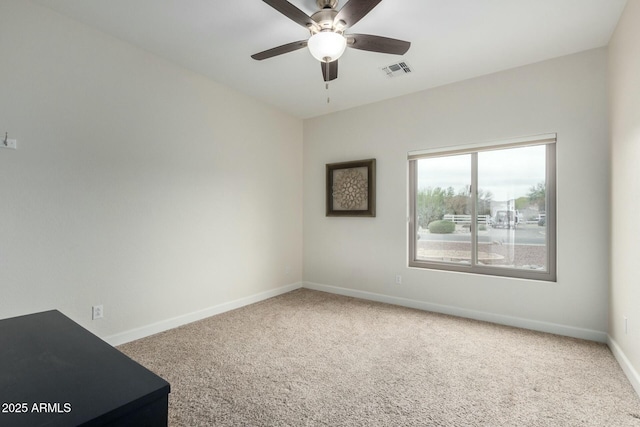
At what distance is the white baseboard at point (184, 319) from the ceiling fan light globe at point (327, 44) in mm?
2845

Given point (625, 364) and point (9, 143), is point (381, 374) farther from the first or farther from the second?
point (9, 143)

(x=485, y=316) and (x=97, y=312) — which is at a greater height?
(x=97, y=312)

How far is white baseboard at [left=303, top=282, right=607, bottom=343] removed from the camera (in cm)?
295

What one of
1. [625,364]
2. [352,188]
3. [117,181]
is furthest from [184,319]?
[625,364]

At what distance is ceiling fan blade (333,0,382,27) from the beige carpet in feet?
8.01

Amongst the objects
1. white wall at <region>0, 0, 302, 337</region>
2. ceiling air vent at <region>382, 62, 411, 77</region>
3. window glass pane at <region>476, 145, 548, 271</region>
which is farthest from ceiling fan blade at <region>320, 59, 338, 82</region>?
window glass pane at <region>476, 145, 548, 271</region>

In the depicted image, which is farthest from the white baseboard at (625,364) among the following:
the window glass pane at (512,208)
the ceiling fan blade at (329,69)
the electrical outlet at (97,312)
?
the electrical outlet at (97,312)

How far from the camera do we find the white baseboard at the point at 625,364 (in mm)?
Answer: 2094

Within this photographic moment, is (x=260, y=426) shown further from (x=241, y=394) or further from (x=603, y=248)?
(x=603, y=248)

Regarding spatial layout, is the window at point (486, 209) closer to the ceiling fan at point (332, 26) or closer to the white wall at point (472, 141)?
the white wall at point (472, 141)

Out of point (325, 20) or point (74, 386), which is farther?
point (325, 20)

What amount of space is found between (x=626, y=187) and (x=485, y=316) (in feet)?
5.84

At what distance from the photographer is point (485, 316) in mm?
3439

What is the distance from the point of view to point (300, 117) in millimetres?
4891
